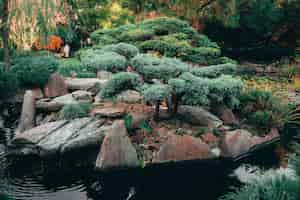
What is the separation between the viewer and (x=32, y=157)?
728 centimetres

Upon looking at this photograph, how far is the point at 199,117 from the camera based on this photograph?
8.33 metres

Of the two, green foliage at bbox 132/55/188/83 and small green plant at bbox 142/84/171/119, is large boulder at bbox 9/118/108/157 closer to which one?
small green plant at bbox 142/84/171/119

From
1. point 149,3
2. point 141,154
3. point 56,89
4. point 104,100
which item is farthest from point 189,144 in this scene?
point 149,3

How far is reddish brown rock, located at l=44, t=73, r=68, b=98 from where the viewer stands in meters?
9.90

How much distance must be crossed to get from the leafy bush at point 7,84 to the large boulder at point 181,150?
4862 millimetres

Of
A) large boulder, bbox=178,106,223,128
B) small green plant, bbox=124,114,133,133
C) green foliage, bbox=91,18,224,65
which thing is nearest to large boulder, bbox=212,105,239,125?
large boulder, bbox=178,106,223,128

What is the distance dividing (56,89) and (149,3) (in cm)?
889

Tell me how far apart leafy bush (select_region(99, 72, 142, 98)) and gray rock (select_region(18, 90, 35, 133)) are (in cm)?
154

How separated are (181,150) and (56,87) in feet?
13.3

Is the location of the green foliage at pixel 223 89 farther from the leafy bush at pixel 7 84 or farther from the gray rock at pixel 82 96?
the leafy bush at pixel 7 84

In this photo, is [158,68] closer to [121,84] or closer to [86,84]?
[121,84]

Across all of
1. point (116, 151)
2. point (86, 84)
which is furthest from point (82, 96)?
point (116, 151)

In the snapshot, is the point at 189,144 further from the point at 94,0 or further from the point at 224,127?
the point at 94,0

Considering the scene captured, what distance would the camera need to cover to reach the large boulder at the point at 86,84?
31.2 ft
